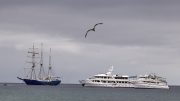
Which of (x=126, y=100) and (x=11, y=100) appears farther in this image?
(x=126, y=100)

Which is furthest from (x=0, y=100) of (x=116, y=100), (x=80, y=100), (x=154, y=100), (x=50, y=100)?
(x=154, y=100)

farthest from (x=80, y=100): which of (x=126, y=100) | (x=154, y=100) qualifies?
(x=154, y=100)

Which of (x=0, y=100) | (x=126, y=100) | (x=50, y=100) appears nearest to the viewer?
(x=0, y=100)

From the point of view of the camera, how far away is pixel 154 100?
6029 inches

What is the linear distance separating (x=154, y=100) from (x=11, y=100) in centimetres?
4206

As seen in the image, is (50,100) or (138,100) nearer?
(50,100)

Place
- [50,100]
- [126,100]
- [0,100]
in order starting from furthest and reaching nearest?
1. [126,100]
2. [50,100]
3. [0,100]

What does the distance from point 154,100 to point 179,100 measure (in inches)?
293

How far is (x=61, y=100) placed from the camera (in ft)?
454

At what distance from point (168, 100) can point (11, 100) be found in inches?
1863

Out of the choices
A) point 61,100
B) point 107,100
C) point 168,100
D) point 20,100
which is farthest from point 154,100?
point 20,100

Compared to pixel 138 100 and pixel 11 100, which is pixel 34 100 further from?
pixel 138 100

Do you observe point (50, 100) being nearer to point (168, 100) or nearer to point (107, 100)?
point (107, 100)

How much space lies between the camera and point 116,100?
145 meters
